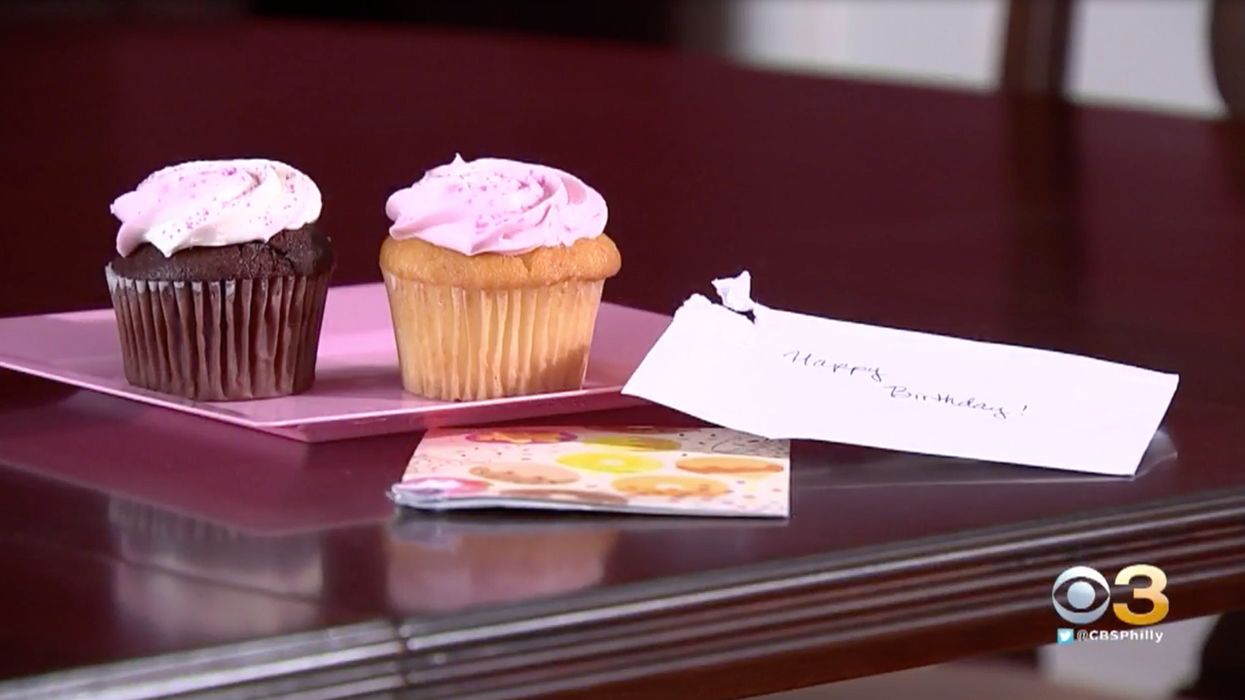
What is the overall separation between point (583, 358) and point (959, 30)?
4.02 m

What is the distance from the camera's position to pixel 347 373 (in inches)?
40.9

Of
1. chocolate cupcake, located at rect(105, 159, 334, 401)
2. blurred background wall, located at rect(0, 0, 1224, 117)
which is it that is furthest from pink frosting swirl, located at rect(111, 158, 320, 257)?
blurred background wall, located at rect(0, 0, 1224, 117)

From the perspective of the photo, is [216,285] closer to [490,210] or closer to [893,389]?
[490,210]

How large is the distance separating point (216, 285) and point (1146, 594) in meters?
0.46

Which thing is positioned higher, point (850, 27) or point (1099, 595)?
point (1099, 595)

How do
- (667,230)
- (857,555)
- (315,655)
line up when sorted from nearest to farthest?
(315,655) → (857,555) → (667,230)

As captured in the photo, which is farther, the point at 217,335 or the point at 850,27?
the point at 850,27

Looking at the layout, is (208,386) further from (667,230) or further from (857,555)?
(667,230)

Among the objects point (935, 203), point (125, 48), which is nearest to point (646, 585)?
point (935, 203)

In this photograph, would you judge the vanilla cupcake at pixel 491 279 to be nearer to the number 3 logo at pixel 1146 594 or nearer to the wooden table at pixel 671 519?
the wooden table at pixel 671 519

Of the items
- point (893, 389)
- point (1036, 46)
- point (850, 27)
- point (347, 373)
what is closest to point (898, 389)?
point (893, 389)

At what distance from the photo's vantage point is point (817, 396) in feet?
3.16

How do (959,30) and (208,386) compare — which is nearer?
(208,386)

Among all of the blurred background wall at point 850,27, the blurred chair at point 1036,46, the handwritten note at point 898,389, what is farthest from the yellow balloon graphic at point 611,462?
the blurred background wall at point 850,27
